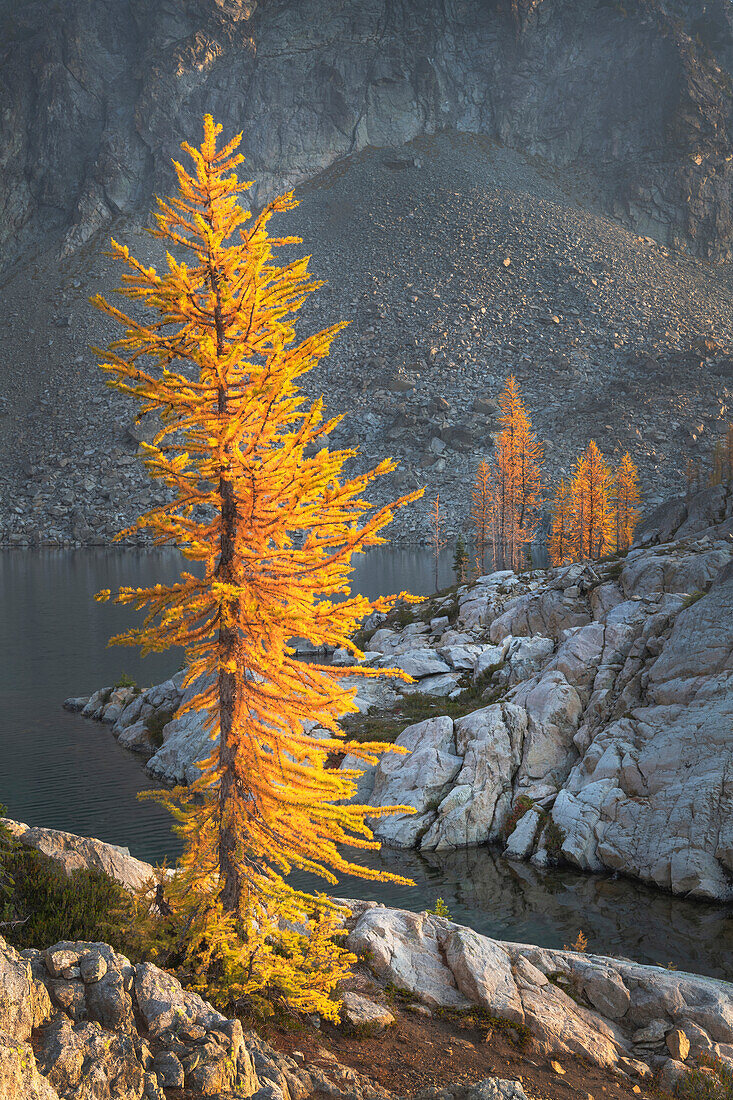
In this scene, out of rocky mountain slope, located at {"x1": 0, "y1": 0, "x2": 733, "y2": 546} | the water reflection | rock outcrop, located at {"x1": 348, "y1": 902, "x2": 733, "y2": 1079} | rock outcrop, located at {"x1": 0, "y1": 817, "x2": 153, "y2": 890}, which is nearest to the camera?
rock outcrop, located at {"x1": 0, "y1": 817, "x2": 153, "y2": 890}

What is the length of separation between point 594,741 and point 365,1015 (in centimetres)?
1695

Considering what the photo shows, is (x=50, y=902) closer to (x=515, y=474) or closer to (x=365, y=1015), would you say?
(x=365, y=1015)

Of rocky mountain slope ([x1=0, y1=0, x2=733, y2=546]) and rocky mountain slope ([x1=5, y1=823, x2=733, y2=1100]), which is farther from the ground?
rocky mountain slope ([x1=0, y1=0, x2=733, y2=546])

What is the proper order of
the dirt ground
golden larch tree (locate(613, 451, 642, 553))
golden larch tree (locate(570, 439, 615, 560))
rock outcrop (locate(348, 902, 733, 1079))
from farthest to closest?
1. golden larch tree (locate(613, 451, 642, 553))
2. golden larch tree (locate(570, 439, 615, 560))
3. rock outcrop (locate(348, 902, 733, 1079))
4. the dirt ground

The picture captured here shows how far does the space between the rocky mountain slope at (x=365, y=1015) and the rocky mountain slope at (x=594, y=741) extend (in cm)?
856

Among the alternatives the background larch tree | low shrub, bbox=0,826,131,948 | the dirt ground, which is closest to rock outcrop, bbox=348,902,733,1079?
the dirt ground

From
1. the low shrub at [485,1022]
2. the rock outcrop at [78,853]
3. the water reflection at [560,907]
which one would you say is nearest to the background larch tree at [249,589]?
the rock outcrop at [78,853]

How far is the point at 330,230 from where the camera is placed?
186m

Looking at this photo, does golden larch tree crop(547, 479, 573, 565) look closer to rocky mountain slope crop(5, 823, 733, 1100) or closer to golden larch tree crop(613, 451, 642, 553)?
golden larch tree crop(613, 451, 642, 553)

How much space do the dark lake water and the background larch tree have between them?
1210cm

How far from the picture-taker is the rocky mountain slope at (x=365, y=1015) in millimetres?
6723

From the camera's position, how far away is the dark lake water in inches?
761

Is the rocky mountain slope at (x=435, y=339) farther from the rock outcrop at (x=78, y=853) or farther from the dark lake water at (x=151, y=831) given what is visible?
the rock outcrop at (x=78, y=853)

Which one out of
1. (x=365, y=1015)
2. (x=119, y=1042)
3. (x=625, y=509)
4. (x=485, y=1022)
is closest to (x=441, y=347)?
(x=625, y=509)
